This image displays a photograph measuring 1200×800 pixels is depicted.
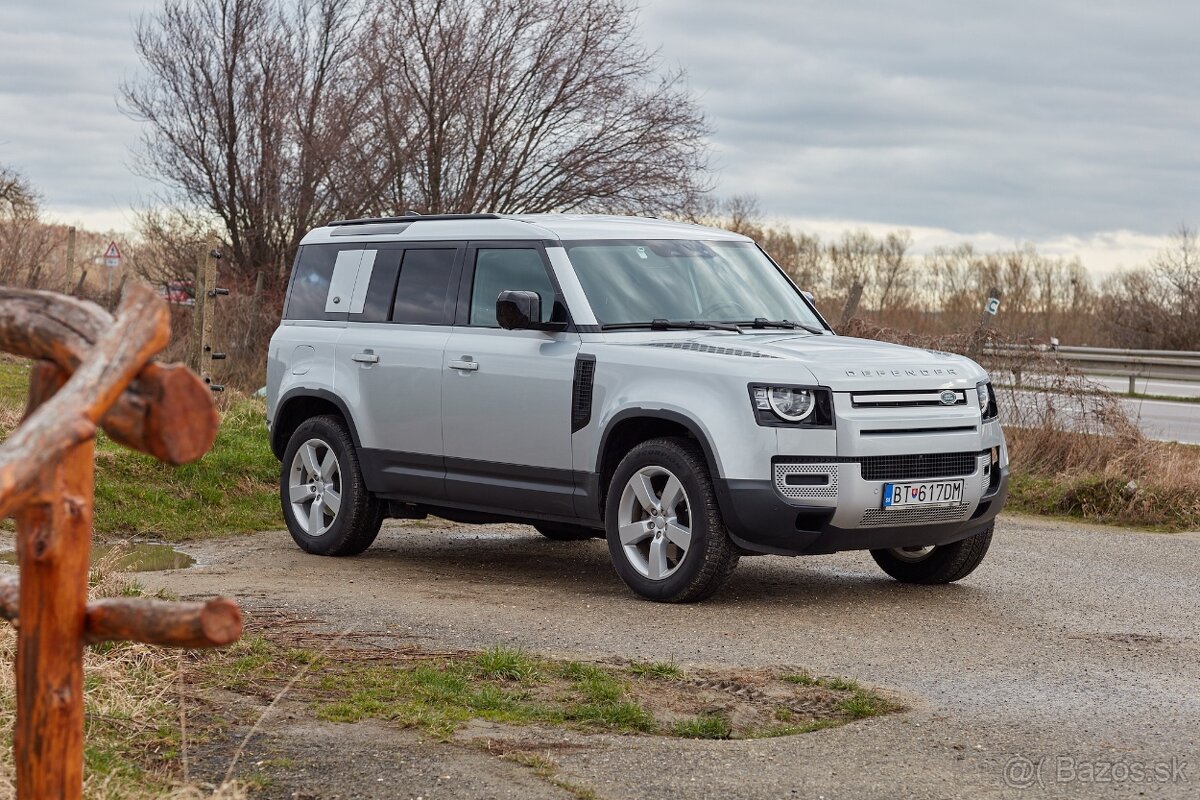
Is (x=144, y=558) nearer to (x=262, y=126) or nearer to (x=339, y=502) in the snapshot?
(x=339, y=502)

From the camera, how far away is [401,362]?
31.4ft

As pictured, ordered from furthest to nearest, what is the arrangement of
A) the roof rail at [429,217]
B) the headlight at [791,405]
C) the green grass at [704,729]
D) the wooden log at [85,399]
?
the roof rail at [429,217], the headlight at [791,405], the green grass at [704,729], the wooden log at [85,399]

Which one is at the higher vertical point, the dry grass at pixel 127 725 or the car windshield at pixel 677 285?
the car windshield at pixel 677 285

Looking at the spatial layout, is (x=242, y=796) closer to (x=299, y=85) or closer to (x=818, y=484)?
(x=818, y=484)

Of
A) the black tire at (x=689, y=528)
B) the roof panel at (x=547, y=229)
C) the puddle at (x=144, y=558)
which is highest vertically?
the roof panel at (x=547, y=229)

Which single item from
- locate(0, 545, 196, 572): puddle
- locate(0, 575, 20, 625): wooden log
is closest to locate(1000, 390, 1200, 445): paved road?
locate(0, 545, 196, 572): puddle

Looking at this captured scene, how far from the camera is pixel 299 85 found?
25.5 meters

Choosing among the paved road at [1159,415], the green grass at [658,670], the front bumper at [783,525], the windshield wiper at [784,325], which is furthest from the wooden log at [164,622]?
the paved road at [1159,415]

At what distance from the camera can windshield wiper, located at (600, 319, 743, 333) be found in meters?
8.68

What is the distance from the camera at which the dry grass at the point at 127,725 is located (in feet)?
14.4

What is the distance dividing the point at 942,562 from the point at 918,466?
125cm

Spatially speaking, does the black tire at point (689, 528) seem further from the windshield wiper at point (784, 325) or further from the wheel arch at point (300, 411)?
the wheel arch at point (300, 411)

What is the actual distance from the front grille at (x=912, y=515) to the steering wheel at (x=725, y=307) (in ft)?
5.59

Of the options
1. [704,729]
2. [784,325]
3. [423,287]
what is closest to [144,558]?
[423,287]
